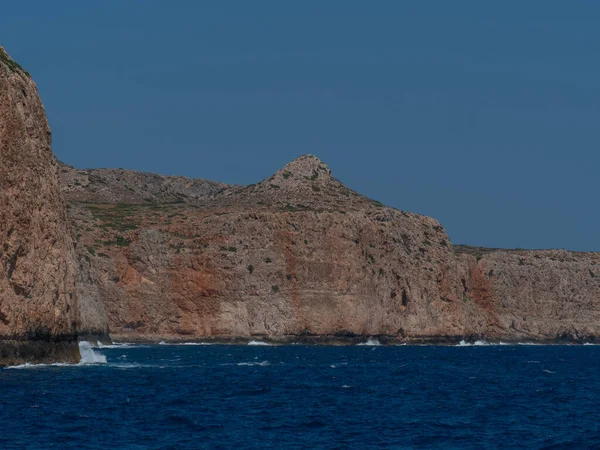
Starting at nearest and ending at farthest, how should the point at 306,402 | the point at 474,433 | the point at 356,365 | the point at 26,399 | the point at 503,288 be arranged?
1. the point at 474,433
2. the point at 26,399
3. the point at 306,402
4. the point at 356,365
5. the point at 503,288

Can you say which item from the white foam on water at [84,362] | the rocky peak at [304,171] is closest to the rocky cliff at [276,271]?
the rocky peak at [304,171]

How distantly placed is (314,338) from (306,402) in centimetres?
8595

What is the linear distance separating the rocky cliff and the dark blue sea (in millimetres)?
43443

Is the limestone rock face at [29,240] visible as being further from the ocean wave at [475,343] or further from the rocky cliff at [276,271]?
the ocean wave at [475,343]

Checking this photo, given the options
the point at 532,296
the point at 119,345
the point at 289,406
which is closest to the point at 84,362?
the point at 289,406

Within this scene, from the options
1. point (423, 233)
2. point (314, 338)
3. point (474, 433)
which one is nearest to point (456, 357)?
point (314, 338)

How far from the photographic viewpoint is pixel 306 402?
6294 centimetres

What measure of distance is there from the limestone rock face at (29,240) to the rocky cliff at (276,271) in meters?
70.9

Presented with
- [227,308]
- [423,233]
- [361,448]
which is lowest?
[361,448]

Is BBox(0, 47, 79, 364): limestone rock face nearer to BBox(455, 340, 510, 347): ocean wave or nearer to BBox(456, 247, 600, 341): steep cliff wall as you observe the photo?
BBox(455, 340, 510, 347): ocean wave

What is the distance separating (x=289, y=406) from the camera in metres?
60.3

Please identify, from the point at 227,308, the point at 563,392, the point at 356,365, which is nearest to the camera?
the point at 563,392

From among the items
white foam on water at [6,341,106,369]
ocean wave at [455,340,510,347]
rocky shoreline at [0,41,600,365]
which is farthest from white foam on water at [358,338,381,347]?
white foam on water at [6,341,106,369]

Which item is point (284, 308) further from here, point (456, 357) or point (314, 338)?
point (456, 357)
